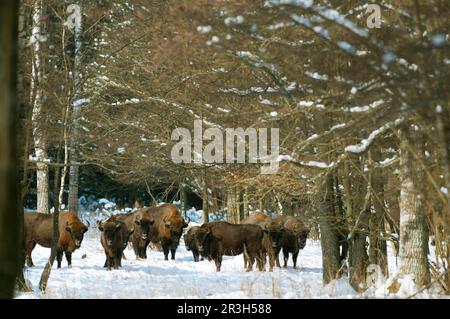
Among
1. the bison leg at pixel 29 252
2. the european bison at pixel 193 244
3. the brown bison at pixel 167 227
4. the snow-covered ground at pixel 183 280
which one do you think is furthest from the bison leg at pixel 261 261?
the bison leg at pixel 29 252

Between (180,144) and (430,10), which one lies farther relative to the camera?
(180,144)

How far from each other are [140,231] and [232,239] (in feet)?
12.9

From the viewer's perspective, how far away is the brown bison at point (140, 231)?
74.9ft

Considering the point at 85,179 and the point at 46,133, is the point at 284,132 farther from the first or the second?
the point at 85,179

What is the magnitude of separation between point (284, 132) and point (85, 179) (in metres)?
25.6

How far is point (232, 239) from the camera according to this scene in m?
20.2

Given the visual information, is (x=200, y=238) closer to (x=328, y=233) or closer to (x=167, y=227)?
(x=167, y=227)

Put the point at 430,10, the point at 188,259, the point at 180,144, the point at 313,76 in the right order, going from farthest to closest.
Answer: the point at 188,259
the point at 180,144
the point at 313,76
the point at 430,10

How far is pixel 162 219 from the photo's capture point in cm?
2427

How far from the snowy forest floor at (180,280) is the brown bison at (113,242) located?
0.30 metres

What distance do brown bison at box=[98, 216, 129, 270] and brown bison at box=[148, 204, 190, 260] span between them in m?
3.28

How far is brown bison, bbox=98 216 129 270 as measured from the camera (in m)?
18.6
